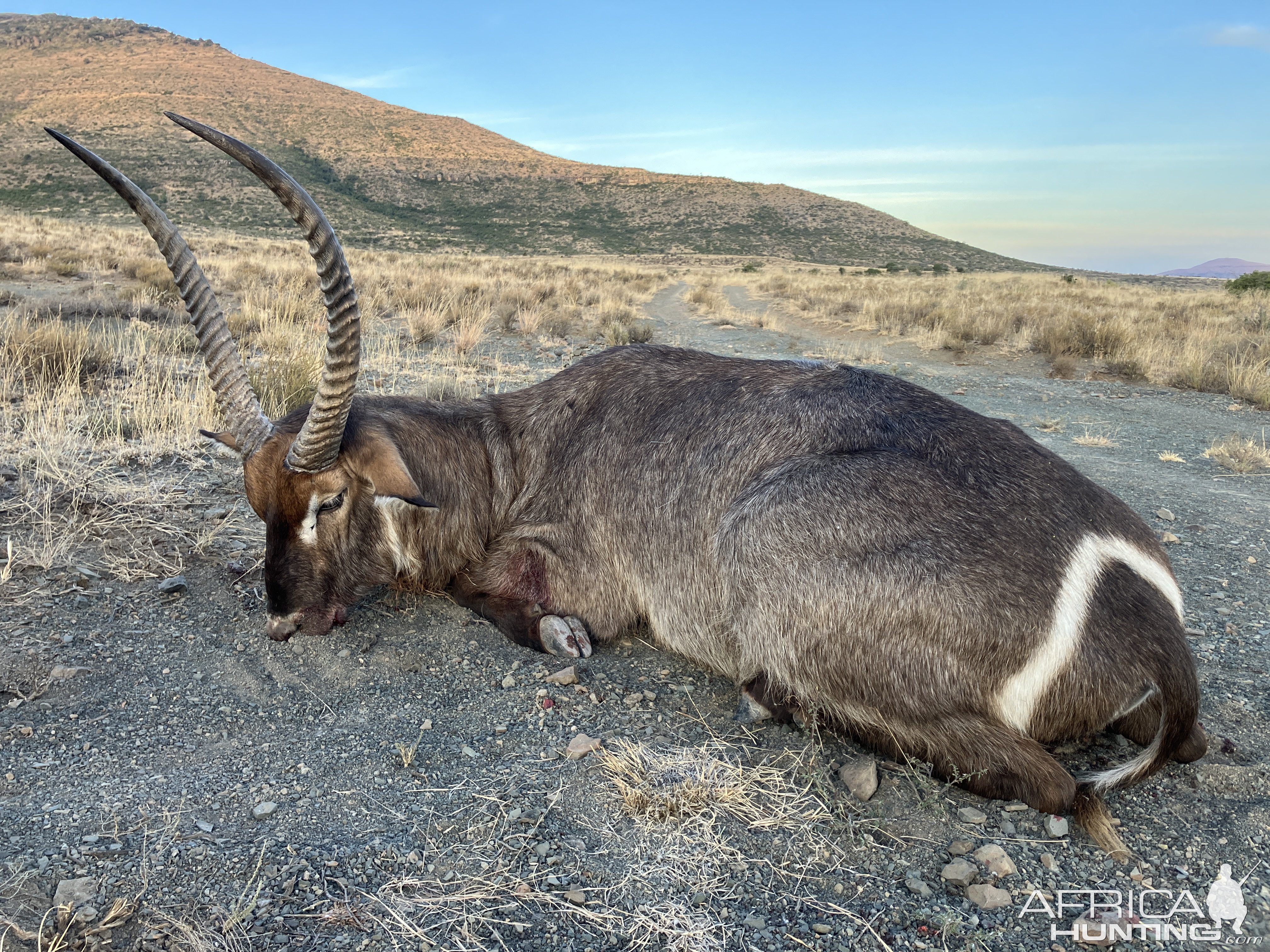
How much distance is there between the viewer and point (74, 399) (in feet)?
23.5

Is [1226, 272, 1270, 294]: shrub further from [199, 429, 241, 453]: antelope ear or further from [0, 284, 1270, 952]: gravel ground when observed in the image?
[199, 429, 241, 453]: antelope ear

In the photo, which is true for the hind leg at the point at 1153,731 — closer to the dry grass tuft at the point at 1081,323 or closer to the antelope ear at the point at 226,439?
the antelope ear at the point at 226,439

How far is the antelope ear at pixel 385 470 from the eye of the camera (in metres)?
3.88

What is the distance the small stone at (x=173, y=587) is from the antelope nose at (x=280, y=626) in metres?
0.86

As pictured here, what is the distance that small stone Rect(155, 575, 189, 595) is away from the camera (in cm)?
438

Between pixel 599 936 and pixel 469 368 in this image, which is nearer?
pixel 599 936

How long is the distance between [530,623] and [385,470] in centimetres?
119

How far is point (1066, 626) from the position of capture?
9.90 feet

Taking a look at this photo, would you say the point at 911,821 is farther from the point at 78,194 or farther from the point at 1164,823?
the point at 78,194

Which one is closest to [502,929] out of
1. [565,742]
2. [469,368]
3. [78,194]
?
[565,742]

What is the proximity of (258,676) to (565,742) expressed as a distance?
5.27 feet

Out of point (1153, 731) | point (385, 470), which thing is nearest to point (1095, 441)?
point (1153, 731)

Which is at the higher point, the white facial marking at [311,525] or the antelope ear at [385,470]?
the antelope ear at [385,470]

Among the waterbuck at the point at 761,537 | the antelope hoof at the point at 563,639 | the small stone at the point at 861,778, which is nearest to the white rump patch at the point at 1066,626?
the waterbuck at the point at 761,537
